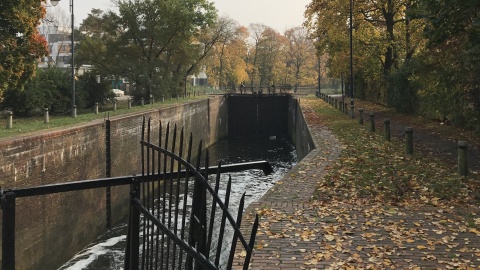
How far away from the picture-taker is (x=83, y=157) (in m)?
14.9

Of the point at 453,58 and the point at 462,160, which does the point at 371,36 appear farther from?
the point at 462,160

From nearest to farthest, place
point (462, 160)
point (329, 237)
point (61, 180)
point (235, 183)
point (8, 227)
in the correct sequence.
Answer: point (8, 227) < point (329, 237) < point (462, 160) < point (61, 180) < point (235, 183)

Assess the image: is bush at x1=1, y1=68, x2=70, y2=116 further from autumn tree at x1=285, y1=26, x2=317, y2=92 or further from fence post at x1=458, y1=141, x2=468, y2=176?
autumn tree at x1=285, y1=26, x2=317, y2=92

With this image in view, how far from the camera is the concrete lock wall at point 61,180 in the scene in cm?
1118

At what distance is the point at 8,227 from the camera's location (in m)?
2.38

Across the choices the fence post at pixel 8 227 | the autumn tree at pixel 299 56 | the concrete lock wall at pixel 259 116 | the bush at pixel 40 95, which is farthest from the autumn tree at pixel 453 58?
the autumn tree at pixel 299 56

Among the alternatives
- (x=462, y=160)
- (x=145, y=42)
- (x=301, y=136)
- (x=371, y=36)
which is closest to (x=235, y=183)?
(x=301, y=136)

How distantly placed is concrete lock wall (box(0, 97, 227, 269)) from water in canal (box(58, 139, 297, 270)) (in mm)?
515

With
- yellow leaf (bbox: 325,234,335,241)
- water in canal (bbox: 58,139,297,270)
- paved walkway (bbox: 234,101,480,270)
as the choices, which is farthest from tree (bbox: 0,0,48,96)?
yellow leaf (bbox: 325,234,335,241)

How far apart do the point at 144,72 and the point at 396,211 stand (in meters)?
28.3

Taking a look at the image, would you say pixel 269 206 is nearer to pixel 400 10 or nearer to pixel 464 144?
pixel 464 144

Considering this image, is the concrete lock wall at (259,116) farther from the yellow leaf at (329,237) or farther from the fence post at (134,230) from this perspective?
the fence post at (134,230)

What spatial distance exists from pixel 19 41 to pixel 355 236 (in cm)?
1724

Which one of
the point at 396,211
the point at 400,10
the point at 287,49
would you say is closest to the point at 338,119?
the point at 400,10
